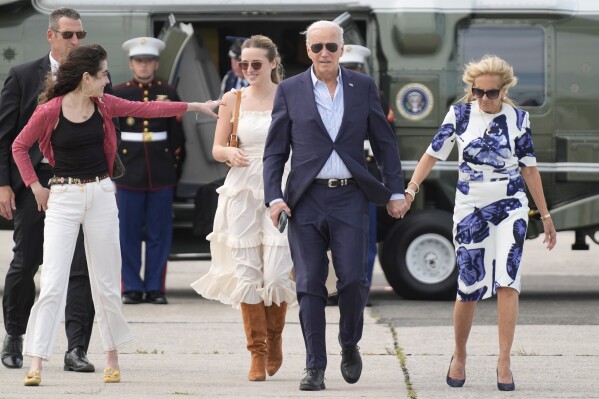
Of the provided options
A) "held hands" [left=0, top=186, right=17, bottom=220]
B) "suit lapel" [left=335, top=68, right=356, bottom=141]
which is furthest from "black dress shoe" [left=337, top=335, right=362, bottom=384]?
"held hands" [left=0, top=186, right=17, bottom=220]

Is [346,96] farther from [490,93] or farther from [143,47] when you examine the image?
[143,47]

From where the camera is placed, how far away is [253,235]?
7.84 metres

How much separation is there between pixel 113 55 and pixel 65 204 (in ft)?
15.4

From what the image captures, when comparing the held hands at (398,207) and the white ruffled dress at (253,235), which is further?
the white ruffled dress at (253,235)

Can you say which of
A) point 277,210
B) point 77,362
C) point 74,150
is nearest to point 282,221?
point 277,210

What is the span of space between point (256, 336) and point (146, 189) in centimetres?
429

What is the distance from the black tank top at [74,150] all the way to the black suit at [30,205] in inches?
23.9

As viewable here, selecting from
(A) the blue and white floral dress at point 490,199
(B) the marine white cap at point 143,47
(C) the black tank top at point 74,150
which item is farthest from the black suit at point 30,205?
(B) the marine white cap at point 143,47

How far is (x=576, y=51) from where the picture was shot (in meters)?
11.9

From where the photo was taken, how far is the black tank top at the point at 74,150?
7664 millimetres

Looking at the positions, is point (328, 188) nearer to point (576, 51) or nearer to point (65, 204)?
point (65, 204)

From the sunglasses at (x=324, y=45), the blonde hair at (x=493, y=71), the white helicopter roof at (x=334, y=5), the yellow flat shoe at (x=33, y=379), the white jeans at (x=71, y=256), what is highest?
the white helicopter roof at (x=334, y=5)

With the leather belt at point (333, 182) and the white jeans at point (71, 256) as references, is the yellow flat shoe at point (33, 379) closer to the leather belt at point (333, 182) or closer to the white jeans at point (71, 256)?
the white jeans at point (71, 256)

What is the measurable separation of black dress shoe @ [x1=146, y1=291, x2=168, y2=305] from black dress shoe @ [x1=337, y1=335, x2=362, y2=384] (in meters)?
4.52
